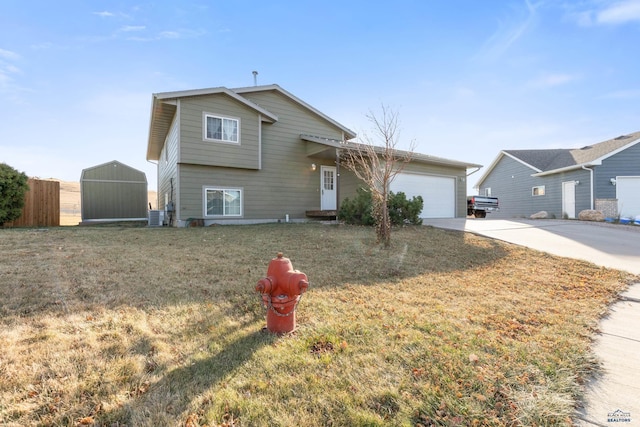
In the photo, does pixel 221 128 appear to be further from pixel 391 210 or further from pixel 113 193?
pixel 113 193

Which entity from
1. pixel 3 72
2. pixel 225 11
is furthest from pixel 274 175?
pixel 3 72

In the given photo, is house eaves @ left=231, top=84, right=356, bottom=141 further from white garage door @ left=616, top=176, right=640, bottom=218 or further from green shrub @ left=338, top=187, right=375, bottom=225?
white garage door @ left=616, top=176, right=640, bottom=218

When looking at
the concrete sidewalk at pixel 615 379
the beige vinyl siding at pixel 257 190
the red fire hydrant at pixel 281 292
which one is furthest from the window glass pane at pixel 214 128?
the concrete sidewalk at pixel 615 379

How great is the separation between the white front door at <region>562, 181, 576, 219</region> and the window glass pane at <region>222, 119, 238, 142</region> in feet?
61.7

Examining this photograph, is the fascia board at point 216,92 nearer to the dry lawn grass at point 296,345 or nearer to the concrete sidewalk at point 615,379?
the dry lawn grass at point 296,345

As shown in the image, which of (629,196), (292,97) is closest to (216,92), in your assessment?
(292,97)

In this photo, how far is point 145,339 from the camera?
8.20ft

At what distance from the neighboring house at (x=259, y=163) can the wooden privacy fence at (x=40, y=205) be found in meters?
4.76

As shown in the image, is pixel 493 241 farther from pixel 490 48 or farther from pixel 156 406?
pixel 156 406

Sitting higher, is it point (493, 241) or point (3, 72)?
point (3, 72)

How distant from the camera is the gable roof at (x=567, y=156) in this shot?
50.7ft

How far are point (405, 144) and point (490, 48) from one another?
15.4ft

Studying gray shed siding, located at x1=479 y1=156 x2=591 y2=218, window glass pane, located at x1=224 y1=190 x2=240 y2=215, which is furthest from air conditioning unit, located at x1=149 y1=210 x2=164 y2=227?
gray shed siding, located at x1=479 y1=156 x2=591 y2=218

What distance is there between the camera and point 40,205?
12.0m
